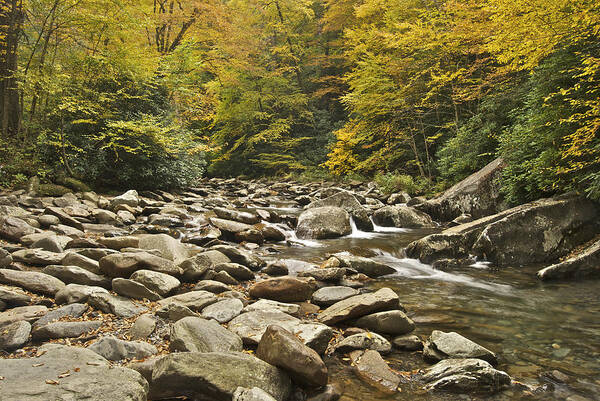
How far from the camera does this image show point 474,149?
11.6 m

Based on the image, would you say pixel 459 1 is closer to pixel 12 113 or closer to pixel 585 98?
pixel 585 98

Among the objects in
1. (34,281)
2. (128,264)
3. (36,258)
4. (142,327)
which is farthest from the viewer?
(36,258)

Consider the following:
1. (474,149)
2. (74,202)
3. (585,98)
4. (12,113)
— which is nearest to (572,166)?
(585,98)

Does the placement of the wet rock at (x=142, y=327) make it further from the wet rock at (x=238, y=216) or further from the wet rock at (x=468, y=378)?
the wet rock at (x=238, y=216)

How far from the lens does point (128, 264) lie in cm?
451

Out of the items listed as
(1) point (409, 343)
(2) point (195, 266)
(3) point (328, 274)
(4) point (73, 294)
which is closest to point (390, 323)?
(1) point (409, 343)

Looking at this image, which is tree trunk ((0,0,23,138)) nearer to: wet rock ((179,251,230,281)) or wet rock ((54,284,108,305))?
wet rock ((179,251,230,281))

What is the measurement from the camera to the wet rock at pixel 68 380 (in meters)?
1.93

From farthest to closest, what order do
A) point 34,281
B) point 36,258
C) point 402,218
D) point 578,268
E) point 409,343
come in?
point 402,218 → point 578,268 → point 36,258 → point 34,281 → point 409,343

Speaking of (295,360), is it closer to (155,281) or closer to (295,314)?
(295,314)

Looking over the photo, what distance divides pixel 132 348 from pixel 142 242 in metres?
3.19

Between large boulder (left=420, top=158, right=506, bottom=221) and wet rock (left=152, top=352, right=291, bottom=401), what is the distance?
28.2 ft

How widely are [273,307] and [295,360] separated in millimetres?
1542

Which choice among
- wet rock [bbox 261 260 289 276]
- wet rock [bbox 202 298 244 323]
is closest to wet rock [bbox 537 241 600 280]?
wet rock [bbox 261 260 289 276]
